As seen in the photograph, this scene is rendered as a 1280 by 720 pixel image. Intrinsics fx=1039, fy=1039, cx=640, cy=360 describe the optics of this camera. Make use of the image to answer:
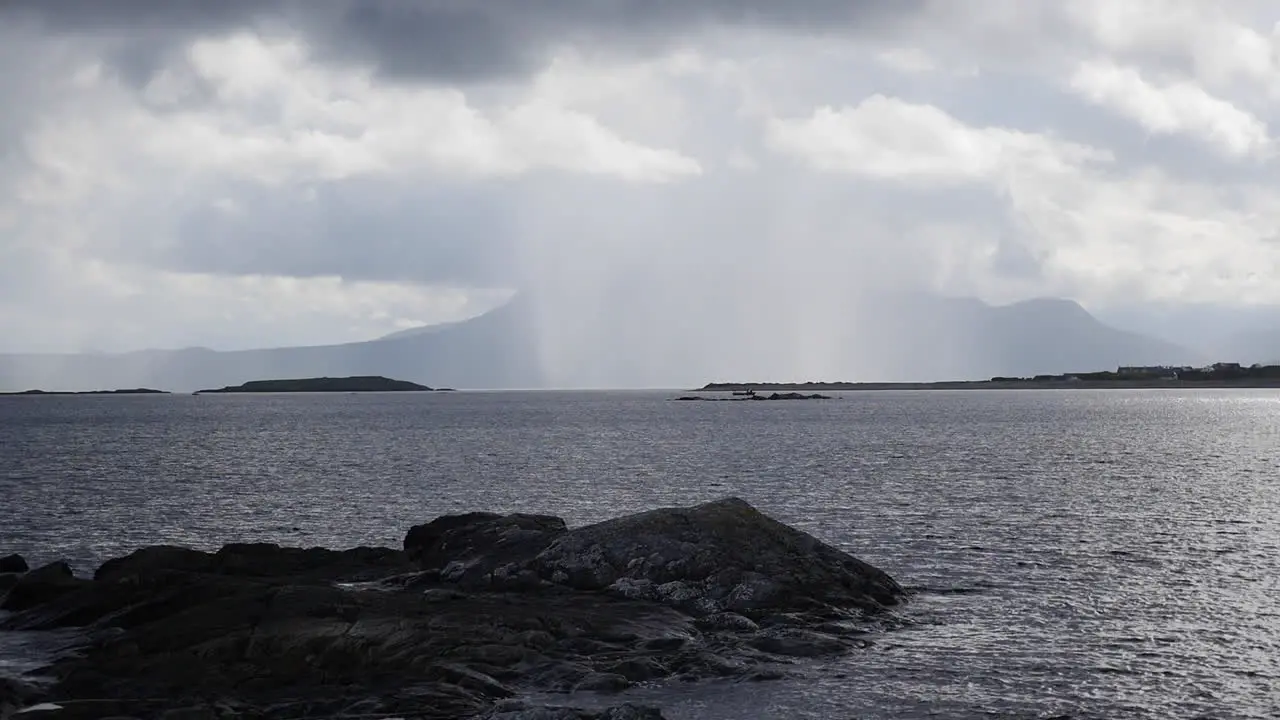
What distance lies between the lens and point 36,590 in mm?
29125

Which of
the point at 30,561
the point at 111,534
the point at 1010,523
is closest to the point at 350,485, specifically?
the point at 111,534

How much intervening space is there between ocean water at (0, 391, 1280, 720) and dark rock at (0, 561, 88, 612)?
140 inches

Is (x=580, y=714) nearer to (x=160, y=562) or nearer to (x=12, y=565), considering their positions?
(x=160, y=562)

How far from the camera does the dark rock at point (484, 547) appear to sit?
30516 mm

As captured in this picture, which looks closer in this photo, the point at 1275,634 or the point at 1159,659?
the point at 1159,659

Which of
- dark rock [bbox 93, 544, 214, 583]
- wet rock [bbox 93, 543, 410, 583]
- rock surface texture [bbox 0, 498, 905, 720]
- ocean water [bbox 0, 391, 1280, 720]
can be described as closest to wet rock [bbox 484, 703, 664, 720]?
rock surface texture [bbox 0, 498, 905, 720]

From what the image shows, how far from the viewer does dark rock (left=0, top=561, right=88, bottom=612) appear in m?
29.0

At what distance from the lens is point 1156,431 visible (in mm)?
136750

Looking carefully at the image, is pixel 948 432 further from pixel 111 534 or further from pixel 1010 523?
pixel 111 534

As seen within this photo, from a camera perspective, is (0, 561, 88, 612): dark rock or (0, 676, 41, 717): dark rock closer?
(0, 676, 41, 717): dark rock

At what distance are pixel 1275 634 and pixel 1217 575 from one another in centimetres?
870

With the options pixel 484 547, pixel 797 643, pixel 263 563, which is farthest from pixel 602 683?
pixel 263 563

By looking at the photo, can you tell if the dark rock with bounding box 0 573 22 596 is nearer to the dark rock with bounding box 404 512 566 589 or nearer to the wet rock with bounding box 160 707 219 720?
the dark rock with bounding box 404 512 566 589

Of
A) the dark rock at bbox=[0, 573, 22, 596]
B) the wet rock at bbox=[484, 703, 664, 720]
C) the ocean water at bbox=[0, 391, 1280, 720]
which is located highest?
the wet rock at bbox=[484, 703, 664, 720]
